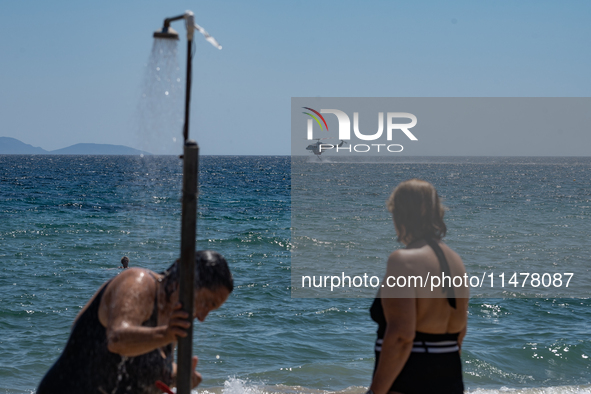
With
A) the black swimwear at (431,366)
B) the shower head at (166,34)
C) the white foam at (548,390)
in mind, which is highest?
the shower head at (166,34)

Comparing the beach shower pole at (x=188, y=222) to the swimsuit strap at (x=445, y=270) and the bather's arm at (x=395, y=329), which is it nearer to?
the bather's arm at (x=395, y=329)

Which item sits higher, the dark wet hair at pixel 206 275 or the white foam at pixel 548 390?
the dark wet hair at pixel 206 275

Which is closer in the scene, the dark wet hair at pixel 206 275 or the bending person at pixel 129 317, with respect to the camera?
the bending person at pixel 129 317

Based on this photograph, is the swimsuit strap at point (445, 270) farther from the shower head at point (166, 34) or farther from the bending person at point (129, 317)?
the shower head at point (166, 34)

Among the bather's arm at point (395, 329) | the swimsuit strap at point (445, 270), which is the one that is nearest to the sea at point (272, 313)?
the bather's arm at point (395, 329)

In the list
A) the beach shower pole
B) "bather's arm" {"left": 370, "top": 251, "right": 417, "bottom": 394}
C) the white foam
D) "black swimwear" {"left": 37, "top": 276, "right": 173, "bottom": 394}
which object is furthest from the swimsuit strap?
the white foam

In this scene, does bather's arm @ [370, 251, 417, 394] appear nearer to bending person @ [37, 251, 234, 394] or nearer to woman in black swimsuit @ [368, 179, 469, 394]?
woman in black swimsuit @ [368, 179, 469, 394]

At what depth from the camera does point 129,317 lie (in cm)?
217

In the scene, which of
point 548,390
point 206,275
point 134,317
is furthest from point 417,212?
point 548,390

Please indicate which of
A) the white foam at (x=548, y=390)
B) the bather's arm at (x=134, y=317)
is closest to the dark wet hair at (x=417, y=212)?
the bather's arm at (x=134, y=317)

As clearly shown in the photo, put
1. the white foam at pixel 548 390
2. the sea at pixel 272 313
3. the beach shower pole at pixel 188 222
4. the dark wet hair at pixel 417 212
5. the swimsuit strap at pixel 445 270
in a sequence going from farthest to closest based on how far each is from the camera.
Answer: the sea at pixel 272 313 < the white foam at pixel 548 390 < the dark wet hair at pixel 417 212 < the swimsuit strap at pixel 445 270 < the beach shower pole at pixel 188 222

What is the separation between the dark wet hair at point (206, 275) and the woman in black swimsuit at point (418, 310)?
0.70 m

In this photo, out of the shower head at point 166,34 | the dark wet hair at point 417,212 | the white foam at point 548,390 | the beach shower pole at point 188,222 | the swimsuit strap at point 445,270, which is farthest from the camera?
the white foam at point 548,390

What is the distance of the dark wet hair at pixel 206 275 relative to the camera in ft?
7.61
